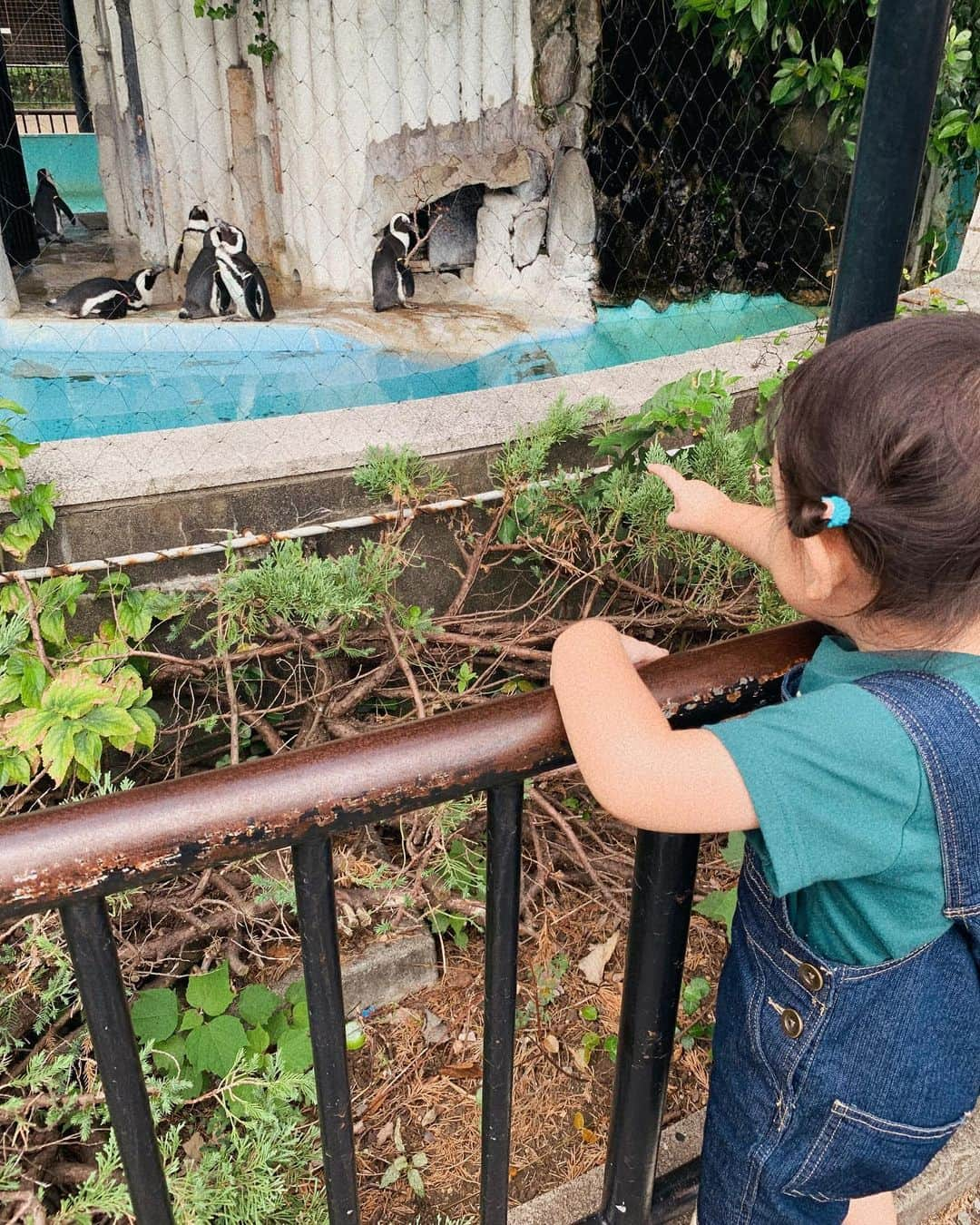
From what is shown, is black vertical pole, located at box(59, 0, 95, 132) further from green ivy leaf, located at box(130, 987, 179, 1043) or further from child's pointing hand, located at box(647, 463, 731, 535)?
child's pointing hand, located at box(647, 463, 731, 535)


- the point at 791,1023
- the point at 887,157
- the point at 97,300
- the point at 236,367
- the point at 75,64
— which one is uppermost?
the point at 887,157

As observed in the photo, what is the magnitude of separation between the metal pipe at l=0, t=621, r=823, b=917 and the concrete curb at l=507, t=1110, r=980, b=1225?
0.91 m

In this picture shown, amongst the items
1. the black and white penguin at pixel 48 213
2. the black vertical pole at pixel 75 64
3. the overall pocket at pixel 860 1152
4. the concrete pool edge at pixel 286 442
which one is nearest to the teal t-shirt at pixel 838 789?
the overall pocket at pixel 860 1152

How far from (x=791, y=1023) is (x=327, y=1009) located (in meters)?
0.41

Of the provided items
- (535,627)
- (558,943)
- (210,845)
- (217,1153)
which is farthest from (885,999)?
(535,627)

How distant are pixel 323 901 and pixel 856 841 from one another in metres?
0.41

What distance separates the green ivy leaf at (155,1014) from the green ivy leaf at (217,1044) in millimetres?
45

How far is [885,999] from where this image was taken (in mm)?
862

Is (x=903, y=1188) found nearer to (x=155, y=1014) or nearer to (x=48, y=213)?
(x=155, y=1014)

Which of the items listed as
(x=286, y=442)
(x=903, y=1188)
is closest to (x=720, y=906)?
(x=903, y=1188)

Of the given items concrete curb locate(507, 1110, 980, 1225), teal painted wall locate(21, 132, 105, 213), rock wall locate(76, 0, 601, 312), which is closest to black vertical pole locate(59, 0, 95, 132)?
rock wall locate(76, 0, 601, 312)

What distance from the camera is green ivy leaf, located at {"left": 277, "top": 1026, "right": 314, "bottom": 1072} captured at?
175 cm

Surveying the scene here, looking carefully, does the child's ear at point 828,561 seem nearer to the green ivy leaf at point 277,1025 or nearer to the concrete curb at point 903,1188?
the concrete curb at point 903,1188

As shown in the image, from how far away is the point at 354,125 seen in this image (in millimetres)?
7059
